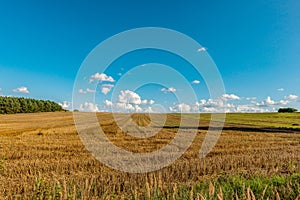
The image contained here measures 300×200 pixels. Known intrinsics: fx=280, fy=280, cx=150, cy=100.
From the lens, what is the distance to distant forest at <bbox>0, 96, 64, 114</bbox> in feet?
269

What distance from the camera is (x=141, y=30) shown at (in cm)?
1373

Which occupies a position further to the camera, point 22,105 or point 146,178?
point 22,105

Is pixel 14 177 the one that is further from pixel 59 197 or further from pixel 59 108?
pixel 59 108

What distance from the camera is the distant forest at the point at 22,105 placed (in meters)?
82.0

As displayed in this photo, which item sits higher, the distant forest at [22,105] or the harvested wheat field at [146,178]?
the distant forest at [22,105]

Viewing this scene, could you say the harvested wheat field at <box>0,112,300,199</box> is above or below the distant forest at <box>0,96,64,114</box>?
below

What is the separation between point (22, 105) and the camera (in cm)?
8762

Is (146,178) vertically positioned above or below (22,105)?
below

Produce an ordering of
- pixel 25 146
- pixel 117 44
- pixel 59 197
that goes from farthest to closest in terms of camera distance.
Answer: pixel 25 146 < pixel 117 44 < pixel 59 197

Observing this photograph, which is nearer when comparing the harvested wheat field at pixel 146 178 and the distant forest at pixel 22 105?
the harvested wheat field at pixel 146 178

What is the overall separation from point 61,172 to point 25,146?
7007 mm

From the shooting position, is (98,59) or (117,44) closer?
(98,59)

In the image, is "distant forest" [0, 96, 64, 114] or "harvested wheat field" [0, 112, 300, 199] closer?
"harvested wheat field" [0, 112, 300, 199]

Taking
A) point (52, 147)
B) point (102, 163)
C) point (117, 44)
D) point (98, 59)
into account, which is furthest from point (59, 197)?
point (52, 147)
